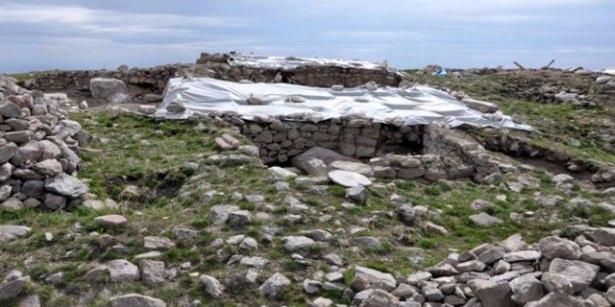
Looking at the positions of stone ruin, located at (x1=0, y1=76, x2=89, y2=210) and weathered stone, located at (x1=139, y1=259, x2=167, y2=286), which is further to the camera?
stone ruin, located at (x1=0, y1=76, x2=89, y2=210)

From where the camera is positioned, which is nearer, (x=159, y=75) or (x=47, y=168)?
(x=47, y=168)

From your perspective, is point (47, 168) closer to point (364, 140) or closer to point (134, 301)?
point (134, 301)

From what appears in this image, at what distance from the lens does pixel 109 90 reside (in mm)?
13797

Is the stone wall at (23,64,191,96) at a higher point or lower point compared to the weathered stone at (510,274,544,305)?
higher

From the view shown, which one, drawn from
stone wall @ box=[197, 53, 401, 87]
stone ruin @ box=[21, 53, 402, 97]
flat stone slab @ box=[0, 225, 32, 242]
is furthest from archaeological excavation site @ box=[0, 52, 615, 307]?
stone wall @ box=[197, 53, 401, 87]

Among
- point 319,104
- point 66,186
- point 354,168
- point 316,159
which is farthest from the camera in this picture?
point 319,104

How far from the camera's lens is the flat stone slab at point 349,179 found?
679cm

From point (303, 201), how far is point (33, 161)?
3.04 metres

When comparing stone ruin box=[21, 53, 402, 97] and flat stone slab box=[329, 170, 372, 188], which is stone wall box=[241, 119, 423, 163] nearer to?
flat stone slab box=[329, 170, 372, 188]

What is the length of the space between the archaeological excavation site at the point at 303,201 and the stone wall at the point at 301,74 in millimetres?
3632

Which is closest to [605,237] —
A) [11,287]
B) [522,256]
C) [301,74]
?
[522,256]

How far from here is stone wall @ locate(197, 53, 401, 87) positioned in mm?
15430

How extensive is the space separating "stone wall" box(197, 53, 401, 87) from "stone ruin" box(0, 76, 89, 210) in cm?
733

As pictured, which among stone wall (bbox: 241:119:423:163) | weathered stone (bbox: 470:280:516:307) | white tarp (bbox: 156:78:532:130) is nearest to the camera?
weathered stone (bbox: 470:280:516:307)
